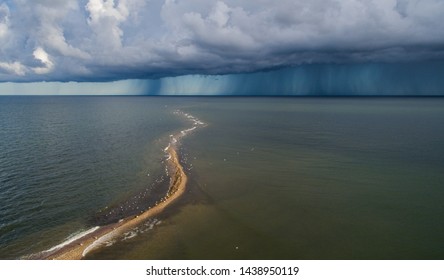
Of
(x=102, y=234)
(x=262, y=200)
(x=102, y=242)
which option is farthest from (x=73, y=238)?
(x=262, y=200)

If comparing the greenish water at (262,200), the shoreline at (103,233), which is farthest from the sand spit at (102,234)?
the greenish water at (262,200)

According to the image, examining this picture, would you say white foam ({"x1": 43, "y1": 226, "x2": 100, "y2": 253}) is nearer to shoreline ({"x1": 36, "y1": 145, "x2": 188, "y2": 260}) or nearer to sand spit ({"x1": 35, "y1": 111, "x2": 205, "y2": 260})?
sand spit ({"x1": 35, "y1": 111, "x2": 205, "y2": 260})

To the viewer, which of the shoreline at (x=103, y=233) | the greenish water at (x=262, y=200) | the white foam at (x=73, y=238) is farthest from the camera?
the white foam at (x=73, y=238)

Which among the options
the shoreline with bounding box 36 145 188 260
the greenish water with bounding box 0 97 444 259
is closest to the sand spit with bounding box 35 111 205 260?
the shoreline with bounding box 36 145 188 260

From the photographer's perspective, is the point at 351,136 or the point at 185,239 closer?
the point at 185,239

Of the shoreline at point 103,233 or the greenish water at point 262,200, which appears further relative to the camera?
the greenish water at point 262,200

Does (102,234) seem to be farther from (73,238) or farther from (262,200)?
(262,200)

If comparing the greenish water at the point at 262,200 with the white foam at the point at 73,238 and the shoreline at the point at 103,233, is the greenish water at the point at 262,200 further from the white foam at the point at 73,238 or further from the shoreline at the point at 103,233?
the shoreline at the point at 103,233

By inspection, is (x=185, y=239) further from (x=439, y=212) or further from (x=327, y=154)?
(x=327, y=154)

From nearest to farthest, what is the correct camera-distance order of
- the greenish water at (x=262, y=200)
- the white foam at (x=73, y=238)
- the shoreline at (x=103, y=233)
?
1. the shoreline at (x=103, y=233)
2. the greenish water at (x=262, y=200)
3. the white foam at (x=73, y=238)
